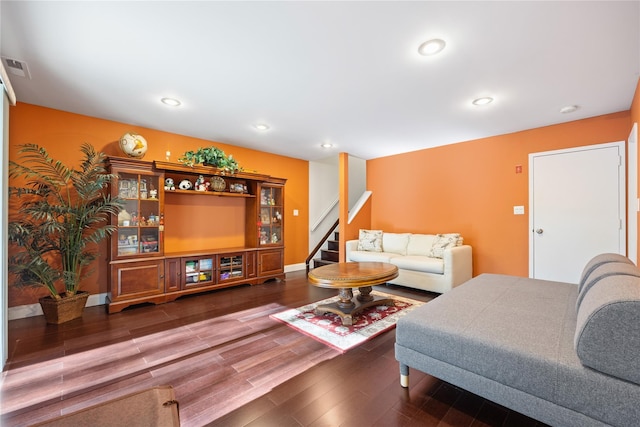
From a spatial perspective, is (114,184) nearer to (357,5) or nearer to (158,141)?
(158,141)

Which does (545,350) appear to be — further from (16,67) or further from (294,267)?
(294,267)

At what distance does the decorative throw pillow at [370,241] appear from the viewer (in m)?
5.00

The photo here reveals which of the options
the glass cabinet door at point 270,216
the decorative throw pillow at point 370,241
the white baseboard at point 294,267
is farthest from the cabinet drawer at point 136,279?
the decorative throw pillow at point 370,241

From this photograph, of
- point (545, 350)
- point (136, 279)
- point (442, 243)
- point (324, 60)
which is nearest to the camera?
point (545, 350)

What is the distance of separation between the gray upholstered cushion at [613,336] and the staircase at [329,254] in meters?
4.52

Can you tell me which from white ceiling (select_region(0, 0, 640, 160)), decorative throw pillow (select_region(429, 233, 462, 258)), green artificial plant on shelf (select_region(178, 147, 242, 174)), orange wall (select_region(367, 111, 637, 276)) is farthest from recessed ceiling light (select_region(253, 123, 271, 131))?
decorative throw pillow (select_region(429, 233, 462, 258))

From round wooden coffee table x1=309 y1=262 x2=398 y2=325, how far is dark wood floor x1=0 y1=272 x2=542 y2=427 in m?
0.48

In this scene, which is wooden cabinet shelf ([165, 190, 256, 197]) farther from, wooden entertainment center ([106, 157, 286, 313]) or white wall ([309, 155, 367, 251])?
white wall ([309, 155, 367, 251])

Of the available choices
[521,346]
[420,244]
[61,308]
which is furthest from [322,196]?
[521,346]

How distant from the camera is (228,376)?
76.2 inches

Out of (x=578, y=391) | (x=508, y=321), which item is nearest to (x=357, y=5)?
(x=508, y=321)

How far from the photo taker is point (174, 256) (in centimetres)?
370

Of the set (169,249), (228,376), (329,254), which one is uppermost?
(169,249)

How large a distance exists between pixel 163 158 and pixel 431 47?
12.3 feet
